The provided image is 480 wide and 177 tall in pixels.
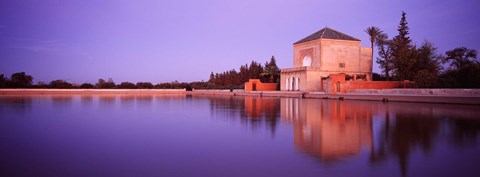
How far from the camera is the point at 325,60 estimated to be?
3178cm

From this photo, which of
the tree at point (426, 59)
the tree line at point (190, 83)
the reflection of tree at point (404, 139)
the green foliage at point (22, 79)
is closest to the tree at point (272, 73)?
the tree line at point (190, 83)

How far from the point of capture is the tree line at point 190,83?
40469mm

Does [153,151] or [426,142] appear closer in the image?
[153,151]

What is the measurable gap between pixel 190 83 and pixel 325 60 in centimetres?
2797

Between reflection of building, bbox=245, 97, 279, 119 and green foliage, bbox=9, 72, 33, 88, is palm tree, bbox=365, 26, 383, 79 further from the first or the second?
green foliage, bbox=9, 72, 33, 88

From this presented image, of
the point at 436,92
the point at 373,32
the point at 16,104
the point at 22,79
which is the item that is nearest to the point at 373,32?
the point at 373,32

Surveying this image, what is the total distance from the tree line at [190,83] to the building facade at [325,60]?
6.17 m

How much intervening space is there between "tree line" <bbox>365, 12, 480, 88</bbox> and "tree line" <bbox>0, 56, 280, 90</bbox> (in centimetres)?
1205

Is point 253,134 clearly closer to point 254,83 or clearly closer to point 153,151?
point 153,151

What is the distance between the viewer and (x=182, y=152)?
203 inches

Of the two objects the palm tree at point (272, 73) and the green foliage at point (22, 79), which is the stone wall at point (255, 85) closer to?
the palm tree at point (272, 73)

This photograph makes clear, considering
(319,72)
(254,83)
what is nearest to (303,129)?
(319,72)

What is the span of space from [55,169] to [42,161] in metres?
0.53

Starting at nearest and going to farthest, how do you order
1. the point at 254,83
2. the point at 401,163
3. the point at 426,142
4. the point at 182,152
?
1. the point at 401,163
2. the point at 182,152
3. the point at 426,142
4. the point at 254,83
